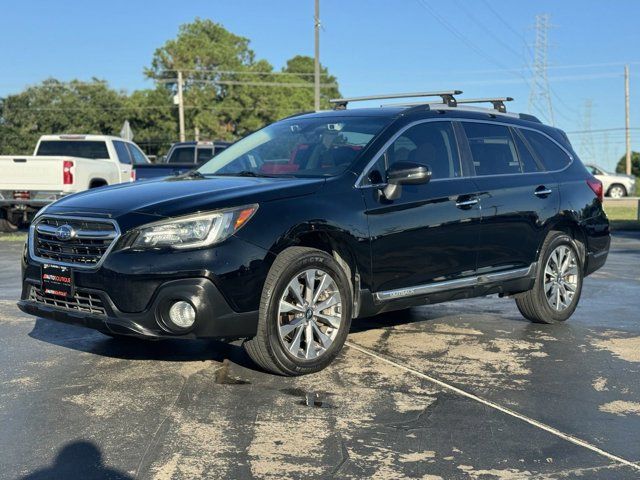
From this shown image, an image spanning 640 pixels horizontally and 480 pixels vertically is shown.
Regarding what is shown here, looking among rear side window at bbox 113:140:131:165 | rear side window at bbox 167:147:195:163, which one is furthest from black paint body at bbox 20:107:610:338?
rear side window at bbox 167:147:195:163

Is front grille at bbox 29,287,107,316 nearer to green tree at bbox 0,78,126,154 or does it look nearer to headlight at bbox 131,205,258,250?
headlight at bbox 131,205,258,250

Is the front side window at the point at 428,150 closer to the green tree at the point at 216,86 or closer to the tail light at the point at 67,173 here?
the tail light at the point at 67,173

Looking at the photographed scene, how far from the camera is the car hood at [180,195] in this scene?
200 inches

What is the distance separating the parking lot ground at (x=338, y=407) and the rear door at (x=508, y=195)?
70 cm

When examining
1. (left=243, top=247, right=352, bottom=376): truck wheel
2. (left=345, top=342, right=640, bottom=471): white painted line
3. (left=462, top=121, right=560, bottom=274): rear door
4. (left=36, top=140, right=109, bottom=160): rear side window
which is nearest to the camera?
(left=345, top=342, right=640, bottom=471): white painted line

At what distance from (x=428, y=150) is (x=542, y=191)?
138cm

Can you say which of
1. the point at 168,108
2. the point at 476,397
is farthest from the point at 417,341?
the point at 168,108

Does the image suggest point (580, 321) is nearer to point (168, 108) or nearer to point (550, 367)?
point (550, 367)

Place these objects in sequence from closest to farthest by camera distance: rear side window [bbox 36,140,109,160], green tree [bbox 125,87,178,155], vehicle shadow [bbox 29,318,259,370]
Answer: vehicle shadow [bbox 29,318,259,370]
rear side window [bbox 36,140,109,160]
green tree [bbox 125,87,178,155]

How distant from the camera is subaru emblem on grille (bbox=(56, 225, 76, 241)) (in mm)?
5230

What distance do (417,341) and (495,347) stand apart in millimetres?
617

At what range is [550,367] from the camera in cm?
585

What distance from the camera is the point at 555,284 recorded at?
7477 mm

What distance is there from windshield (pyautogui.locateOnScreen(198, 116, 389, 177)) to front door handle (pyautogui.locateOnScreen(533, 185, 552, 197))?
5.59 feet
